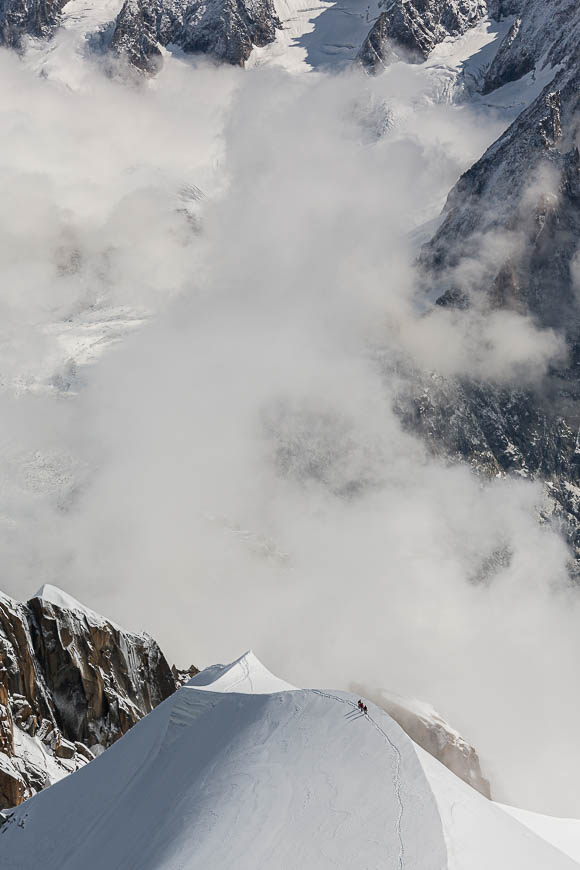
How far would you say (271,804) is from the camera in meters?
46.8

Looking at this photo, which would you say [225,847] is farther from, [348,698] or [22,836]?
[22,836]

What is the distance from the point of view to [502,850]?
43.1 m

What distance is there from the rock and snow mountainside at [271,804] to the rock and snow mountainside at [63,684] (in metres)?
30.2

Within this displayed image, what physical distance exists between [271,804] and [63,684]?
65.1 meters

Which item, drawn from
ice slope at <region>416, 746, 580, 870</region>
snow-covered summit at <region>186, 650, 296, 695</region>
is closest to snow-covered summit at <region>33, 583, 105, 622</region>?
snow-covered summit at <region>186, 650, 296, 695</region>

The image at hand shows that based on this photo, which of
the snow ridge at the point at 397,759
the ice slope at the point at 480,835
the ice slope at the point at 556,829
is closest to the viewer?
the snow ridge at the point at 397,759

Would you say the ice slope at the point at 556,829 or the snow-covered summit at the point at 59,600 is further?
the snow-covered summit at the point at 59,600

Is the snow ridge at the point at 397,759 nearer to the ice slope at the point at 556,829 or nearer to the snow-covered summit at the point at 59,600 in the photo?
the ice slope at the point at 556,829

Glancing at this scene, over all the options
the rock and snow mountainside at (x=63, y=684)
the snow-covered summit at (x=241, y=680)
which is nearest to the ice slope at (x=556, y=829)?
the snow-covered summit at (x=241, y=680)

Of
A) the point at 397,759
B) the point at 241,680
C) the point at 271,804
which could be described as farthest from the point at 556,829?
the point at 241,680

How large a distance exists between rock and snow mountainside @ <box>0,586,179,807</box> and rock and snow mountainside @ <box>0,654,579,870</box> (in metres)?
30.2

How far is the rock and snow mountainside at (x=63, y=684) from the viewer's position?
309 feet

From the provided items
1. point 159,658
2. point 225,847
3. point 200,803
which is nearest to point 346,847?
point 225,847

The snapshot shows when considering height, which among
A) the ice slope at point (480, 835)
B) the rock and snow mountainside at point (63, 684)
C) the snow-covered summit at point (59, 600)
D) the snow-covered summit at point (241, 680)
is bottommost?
the rock and snow mountainside at point (63, 684)
